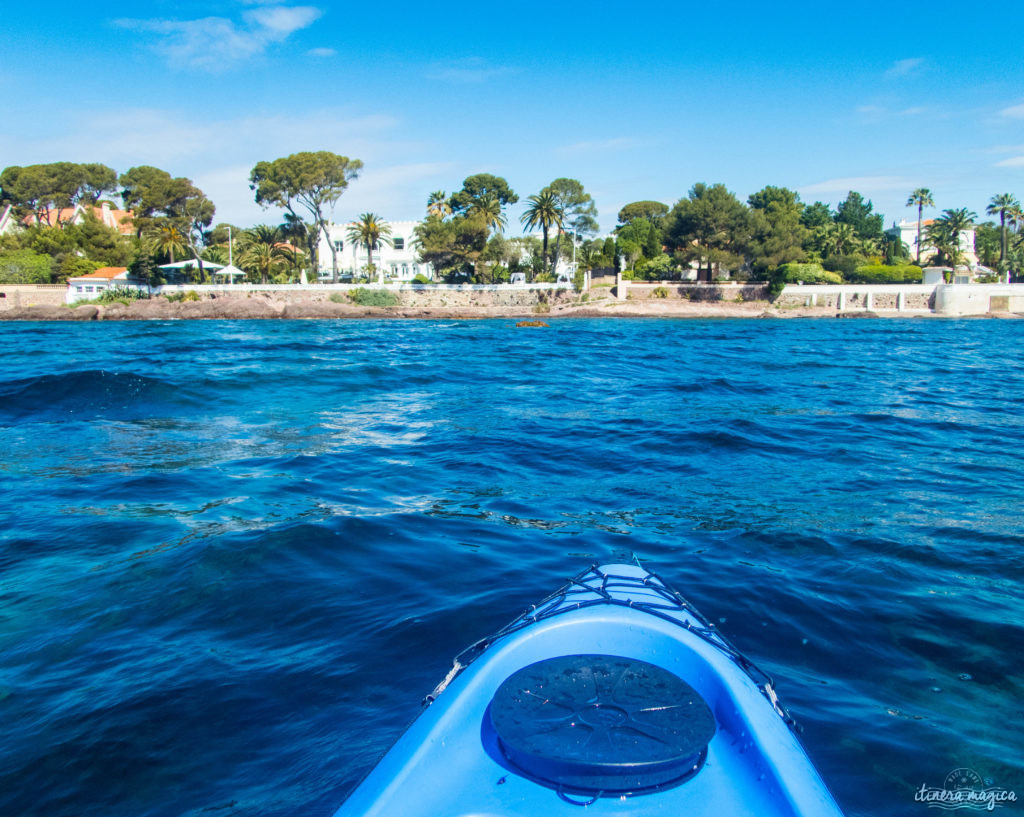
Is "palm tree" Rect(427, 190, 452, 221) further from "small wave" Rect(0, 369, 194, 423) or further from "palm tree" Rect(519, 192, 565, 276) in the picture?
"small wave" Rect(0, 369, 194, 423)

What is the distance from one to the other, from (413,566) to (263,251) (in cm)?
5205

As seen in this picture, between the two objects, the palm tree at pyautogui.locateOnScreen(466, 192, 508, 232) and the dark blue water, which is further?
the palm tree at pyautogui.locateOnScreen(466, 192, 508, 232)

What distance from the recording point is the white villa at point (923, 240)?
65.6 m

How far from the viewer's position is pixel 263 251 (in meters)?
51.8

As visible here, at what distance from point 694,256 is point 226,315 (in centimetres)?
3498

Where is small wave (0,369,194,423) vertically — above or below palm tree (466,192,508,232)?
below

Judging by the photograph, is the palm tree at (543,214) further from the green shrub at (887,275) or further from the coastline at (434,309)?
the green shrub at (887,275)

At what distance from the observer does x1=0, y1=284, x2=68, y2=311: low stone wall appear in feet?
146

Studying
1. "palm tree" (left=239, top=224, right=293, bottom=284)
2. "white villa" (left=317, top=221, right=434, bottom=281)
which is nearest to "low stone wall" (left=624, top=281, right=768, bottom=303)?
"white villa" (left=317, top=221, right=434, bottom=281)

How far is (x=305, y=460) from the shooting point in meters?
8.05

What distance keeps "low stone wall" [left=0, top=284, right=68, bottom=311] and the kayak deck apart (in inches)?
2049

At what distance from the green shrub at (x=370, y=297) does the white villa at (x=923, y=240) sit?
5265 centimetres

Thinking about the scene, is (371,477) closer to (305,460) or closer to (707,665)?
(305,460)

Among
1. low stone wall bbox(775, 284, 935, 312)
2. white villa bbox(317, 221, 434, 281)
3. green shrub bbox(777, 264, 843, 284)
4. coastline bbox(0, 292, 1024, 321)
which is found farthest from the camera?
white villa bbox(317, 221, 434, 281)
